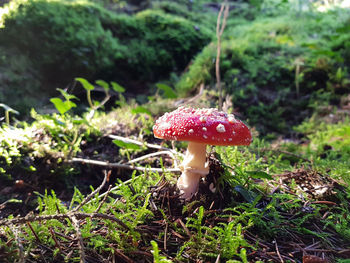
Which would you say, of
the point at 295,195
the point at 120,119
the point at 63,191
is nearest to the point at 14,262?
the point at 63,191

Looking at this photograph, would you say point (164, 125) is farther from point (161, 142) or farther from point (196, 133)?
point (161, 142)

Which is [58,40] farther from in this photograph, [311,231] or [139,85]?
[311,231]

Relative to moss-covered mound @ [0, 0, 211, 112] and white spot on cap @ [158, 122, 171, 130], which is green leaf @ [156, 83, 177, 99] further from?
moss-covered mound @ [0, 0, 211, 112]

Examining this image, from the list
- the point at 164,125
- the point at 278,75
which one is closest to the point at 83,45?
the point at 164,125

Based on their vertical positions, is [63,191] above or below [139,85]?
below

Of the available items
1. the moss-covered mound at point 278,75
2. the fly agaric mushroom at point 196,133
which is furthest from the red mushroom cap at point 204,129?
the moss-covered mound at point 278,75

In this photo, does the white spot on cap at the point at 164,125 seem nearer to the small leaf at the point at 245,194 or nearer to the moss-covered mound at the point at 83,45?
the small leaf at the point at 245,194
